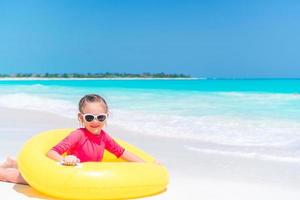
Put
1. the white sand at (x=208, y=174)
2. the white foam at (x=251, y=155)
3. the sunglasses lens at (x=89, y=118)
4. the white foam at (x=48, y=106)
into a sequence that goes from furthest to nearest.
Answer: the white foam at (x=48, y=106), the white foam at (x=251, y=155), the white sand at (x=208, y=174), the sunglasses lens at (x=89, y=118)

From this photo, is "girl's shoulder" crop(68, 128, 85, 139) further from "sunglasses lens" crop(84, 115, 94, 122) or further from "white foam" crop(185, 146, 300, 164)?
"white foam" crop(185, 146, 300, 164)

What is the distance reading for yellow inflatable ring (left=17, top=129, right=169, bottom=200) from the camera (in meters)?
3.30

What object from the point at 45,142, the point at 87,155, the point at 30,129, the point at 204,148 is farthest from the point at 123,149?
the point at 30,129

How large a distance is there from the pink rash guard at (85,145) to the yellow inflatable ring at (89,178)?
0.57ft

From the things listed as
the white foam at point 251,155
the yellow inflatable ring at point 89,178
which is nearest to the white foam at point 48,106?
the white foam at point 251,155

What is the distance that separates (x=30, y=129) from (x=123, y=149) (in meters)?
4.09

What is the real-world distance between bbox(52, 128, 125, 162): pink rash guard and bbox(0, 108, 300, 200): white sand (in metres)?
0.39

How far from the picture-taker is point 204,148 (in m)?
5.79

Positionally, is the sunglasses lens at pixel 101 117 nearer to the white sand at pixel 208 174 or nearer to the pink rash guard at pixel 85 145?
the pink rash guard at pixel 85 145

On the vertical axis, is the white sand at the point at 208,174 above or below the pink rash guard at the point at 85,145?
below

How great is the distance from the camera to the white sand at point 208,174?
3686mm

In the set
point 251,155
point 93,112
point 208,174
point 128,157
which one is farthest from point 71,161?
point 251,155

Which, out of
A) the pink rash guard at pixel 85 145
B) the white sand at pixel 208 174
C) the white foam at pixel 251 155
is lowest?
the white sand at pixel 208 174

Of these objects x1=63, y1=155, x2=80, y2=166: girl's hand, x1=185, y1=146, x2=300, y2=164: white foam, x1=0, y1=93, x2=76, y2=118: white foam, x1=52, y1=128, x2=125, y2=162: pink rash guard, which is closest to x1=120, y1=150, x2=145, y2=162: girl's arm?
x1=52, y1=128, x2=125, y2=162: pink rash guard
